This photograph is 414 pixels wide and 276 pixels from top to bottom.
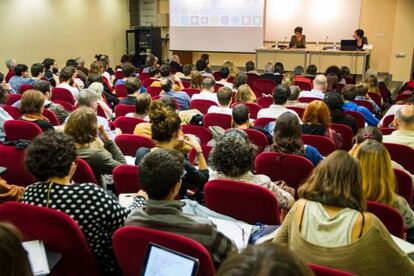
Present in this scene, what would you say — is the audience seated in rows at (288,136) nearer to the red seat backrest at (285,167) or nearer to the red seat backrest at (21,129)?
the red seat backrest at (285,167)

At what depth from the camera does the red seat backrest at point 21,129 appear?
3.99 metres

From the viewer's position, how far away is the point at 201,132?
175 inches

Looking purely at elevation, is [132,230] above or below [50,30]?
below

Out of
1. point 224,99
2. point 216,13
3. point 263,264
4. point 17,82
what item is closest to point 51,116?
point 224,99

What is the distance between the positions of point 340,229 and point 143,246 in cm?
88

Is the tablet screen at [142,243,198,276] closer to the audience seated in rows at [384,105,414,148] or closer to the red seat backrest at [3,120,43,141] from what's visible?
the red seat backrest at [3,120,43,141]

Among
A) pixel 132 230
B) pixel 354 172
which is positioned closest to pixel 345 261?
pixel 354 172

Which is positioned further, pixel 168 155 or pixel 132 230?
pixel 168 155

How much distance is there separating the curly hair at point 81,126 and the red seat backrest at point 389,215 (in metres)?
2.10

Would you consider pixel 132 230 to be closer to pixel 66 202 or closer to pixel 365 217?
pixel 66 202

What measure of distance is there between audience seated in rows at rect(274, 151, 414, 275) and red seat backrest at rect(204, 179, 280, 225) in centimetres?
38

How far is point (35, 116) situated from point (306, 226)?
10.7 ft

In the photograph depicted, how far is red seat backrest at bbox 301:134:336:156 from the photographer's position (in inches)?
155

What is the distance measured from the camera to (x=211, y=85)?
6.71 meters
